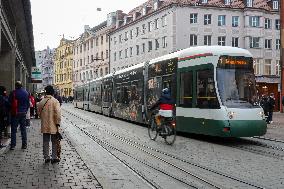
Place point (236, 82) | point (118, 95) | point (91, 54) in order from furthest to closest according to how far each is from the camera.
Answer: point (91, 54)
point (118, 95)
point (236, 82)

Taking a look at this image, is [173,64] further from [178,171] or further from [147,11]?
[147,11]

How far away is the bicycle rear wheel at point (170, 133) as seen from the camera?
14.5 meters

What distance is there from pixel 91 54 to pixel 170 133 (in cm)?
8078

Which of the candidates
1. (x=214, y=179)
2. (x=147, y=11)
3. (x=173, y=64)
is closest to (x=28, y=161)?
(x=214, y=179)

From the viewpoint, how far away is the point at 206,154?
1206 centimetres

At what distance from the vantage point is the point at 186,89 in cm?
1645

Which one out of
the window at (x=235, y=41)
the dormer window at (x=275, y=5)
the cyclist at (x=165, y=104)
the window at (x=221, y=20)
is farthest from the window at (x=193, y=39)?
the cyclist at (x=165, y=104)

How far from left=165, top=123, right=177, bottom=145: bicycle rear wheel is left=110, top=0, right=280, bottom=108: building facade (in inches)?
1762

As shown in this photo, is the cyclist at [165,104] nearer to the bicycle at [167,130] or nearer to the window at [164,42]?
the bicycle at [167,130]

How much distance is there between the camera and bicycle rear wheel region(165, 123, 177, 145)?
47.5 ft

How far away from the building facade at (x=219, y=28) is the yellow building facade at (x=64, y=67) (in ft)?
155

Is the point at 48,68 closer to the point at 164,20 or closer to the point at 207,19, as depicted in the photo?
the point at 164,20

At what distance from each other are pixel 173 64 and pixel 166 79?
0.96 m

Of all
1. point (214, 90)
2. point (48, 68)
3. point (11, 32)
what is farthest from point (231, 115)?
point (48, 68)
